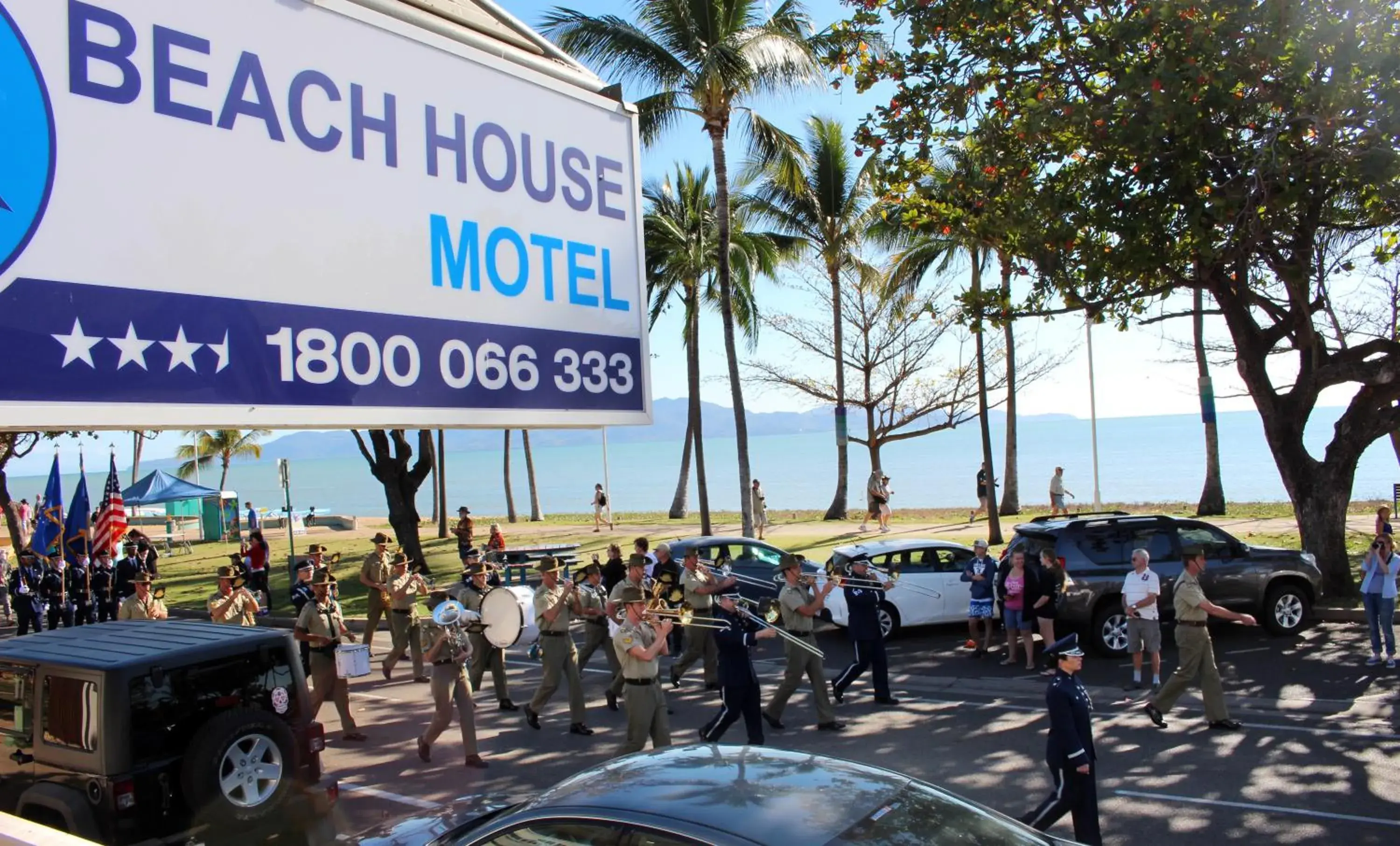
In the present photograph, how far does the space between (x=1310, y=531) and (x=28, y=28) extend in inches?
709

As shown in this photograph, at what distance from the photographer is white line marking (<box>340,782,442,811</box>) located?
8.93m

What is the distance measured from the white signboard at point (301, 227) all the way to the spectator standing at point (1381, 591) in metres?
11.7

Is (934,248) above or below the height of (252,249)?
above

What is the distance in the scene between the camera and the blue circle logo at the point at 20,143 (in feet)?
7.29

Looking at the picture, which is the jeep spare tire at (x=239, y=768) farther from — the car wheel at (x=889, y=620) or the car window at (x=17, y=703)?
the car wheel at (x=889, y=620)

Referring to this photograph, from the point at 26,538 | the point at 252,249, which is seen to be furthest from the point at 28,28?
the point at 26,538

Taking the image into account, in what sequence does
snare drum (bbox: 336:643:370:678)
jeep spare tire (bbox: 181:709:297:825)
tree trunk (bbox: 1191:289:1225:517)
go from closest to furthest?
jeep spare tire (bbox: 181:709:297:825) < snare drum (bbox: 336:643:370:678) < tree trunk (bbox: 1191:289:1225:517)

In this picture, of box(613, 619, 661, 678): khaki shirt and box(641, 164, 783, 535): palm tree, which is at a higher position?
box(641, 164, 783, 535): palm tree

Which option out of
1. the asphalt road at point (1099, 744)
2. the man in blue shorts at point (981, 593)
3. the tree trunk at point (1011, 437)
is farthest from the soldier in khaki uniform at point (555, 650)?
the tree trunk at point (1011, 437)

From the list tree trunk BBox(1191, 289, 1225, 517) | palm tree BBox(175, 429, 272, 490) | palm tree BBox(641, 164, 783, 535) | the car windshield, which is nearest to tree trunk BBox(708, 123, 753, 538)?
palm tree BBox(641, 164, 783, 535)

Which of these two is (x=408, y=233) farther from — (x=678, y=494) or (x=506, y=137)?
(x=678, y=494)

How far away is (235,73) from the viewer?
262 centimetres

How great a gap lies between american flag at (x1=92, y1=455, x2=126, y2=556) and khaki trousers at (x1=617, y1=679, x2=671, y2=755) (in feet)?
34.4

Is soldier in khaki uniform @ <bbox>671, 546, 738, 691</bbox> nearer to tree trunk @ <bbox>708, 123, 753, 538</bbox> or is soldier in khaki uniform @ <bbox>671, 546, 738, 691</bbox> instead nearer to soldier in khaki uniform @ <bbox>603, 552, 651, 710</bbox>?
soldier in khaki uniform @ <bbox>603, 552, 651, 710</bbox>
